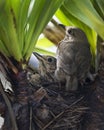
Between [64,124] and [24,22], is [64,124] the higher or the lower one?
the lower one

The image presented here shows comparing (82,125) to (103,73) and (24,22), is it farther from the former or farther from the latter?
(24,22)

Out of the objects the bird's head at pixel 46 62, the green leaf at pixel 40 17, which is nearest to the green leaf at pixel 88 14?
the green leaf at pixel 40 17

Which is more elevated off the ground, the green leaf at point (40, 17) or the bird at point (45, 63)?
the green leaf at point (40, 17)

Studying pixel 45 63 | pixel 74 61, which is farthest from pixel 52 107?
pixel 45 63

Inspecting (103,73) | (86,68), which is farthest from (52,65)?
(103,73)

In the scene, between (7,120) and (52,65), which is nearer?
(7,120)

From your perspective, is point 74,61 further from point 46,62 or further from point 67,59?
point 46,62

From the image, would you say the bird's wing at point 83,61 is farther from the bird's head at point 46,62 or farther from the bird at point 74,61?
the bird's head at point 46,62

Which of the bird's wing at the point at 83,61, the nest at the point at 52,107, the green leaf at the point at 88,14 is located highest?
the green leaf at the point at 88,14

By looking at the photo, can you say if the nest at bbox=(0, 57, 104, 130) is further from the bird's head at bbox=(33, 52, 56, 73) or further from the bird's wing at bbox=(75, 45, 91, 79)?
the bird's head at bbox=(33, 52, 56, 73)
